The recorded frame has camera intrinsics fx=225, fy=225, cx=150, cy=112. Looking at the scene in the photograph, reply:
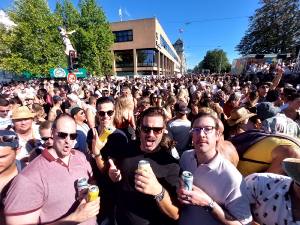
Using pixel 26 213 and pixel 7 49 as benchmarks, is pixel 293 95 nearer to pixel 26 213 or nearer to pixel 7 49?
pixel 26 213

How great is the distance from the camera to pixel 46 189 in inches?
79.2

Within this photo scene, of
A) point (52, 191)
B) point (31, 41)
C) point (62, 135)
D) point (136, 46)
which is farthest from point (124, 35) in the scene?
point (52, 191)

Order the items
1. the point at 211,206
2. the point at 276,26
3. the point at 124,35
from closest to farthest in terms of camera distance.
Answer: the point at 211,206 → the point at 276,26 → the point at 124,35

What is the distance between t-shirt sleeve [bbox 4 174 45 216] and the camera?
1.83 meters

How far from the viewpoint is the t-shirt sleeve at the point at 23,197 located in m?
1.83

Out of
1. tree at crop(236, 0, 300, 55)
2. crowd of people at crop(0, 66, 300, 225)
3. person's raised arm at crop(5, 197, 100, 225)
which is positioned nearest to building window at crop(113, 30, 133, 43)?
tree at crop(236, 0, 300, 55)

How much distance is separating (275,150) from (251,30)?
51.0m

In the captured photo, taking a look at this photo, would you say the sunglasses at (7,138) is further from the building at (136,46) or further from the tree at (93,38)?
the building at (136,46)

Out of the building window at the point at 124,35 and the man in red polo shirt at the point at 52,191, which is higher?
the building window at the point at 124,35

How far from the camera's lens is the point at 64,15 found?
31.7 meters

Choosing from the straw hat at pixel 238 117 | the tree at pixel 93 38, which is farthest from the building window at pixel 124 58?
the straw hat at pixel 238 117

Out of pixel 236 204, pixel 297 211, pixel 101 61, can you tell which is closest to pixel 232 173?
pixel 236 204

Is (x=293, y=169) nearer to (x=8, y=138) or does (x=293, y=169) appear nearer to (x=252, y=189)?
(x=252, y=189)

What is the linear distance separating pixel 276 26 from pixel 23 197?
4852cm
